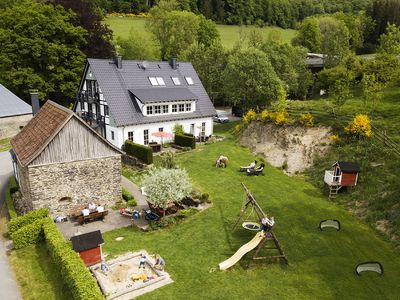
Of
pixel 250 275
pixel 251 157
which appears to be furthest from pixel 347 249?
pixel 251 157

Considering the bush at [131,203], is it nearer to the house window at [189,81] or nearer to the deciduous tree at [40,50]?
the house window at [189,81]

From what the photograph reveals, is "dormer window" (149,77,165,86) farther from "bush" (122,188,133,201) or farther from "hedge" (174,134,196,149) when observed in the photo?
"bush" (122,188,133,201)

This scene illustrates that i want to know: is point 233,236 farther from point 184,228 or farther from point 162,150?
point 162,150

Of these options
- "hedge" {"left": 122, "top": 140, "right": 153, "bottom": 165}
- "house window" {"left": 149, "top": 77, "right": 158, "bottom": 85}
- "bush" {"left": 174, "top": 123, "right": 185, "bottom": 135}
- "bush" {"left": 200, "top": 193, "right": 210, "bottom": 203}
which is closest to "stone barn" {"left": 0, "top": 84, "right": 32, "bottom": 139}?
"house window" {"left": 149, "top": 77, "right": 158, "bottom": 85}

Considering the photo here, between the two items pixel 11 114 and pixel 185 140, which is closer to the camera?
pixel 185 140

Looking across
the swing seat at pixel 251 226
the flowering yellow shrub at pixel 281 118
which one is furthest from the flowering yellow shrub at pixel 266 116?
the swing seat at pixel 251 226

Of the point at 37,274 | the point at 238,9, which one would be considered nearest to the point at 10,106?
the point at 37,274

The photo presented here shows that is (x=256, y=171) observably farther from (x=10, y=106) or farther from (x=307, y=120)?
(x=10, y=106)
